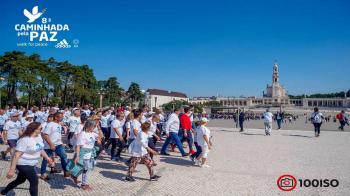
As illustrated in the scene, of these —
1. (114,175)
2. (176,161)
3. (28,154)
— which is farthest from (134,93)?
(28,154)

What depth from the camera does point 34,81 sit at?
43.4 meters

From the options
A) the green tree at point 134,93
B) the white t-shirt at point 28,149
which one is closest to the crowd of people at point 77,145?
the white t-shirt at point 28,149

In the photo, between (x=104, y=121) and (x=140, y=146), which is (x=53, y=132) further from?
(x=104, y=121)

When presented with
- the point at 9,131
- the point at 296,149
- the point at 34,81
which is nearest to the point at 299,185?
the point at 296,149

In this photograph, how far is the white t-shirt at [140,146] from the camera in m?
6.65

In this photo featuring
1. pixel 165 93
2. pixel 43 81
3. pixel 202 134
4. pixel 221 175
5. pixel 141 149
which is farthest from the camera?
pixel 165 93

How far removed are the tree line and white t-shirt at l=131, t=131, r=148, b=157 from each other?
42.1 metres

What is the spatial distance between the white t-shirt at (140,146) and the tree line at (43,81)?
138ft

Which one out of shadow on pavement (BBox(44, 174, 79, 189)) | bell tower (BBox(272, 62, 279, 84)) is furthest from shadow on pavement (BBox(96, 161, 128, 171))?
bell tower (BBox(272, 62, 279, 84))

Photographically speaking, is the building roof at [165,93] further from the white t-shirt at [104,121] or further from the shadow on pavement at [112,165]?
the shadow on pavement at [112,165]

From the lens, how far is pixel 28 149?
476cm

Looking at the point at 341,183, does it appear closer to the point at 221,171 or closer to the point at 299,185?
the point at 299,185

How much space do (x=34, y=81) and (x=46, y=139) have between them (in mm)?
41680

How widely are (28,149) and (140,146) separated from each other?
2619 millimetres
